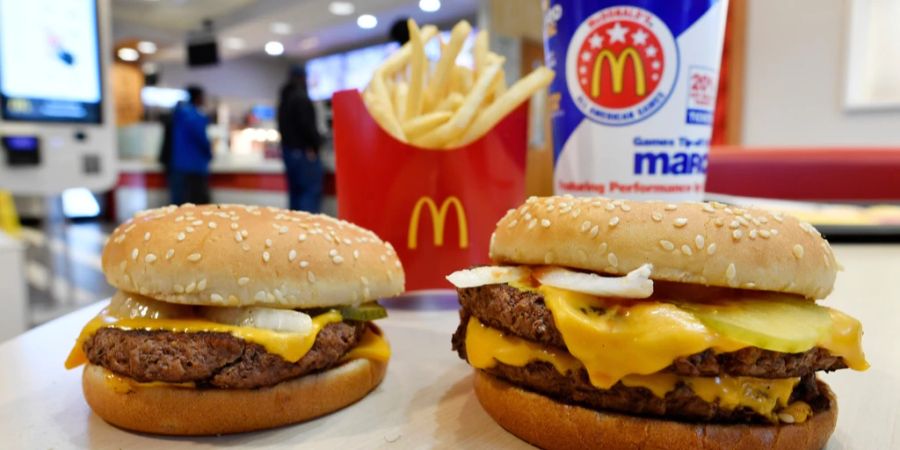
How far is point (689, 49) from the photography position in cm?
146

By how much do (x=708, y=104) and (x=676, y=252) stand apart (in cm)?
79

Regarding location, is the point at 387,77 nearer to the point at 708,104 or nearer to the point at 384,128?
the point at 384,128

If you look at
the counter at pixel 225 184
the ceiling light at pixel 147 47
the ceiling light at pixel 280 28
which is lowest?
the counter at pixel 225 184

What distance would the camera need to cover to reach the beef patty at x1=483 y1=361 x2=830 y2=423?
88 centimetres

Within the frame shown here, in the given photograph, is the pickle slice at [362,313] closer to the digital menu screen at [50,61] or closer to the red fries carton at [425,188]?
→ the red fries carton at [425,188]

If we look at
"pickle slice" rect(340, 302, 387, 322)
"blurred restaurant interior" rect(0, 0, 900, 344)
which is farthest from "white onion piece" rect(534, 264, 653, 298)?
"blurred restaurant interior" rect(0, 0, 900, 344)

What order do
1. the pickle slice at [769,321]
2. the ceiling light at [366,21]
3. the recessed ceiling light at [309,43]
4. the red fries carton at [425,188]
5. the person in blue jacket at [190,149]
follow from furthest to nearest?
the recessed ceiling light at [309,43] → the ceiling light at [366,21] → the person in blue jacket at [190,149] → the red fries carton at [425,188] → the pickle slice at [769,321]

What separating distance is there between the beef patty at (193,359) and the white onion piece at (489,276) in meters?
0.33

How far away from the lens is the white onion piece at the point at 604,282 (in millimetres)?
872

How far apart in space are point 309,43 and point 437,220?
16010 millimetres

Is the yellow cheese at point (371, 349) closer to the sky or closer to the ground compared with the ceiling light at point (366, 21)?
closer to the ground

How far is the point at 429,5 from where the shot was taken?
490 inches

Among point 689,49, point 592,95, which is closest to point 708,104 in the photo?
point 689,49

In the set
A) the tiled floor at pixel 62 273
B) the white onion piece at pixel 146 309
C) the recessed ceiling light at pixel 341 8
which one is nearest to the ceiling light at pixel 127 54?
the recessed ceiling light at pixel 341 8
